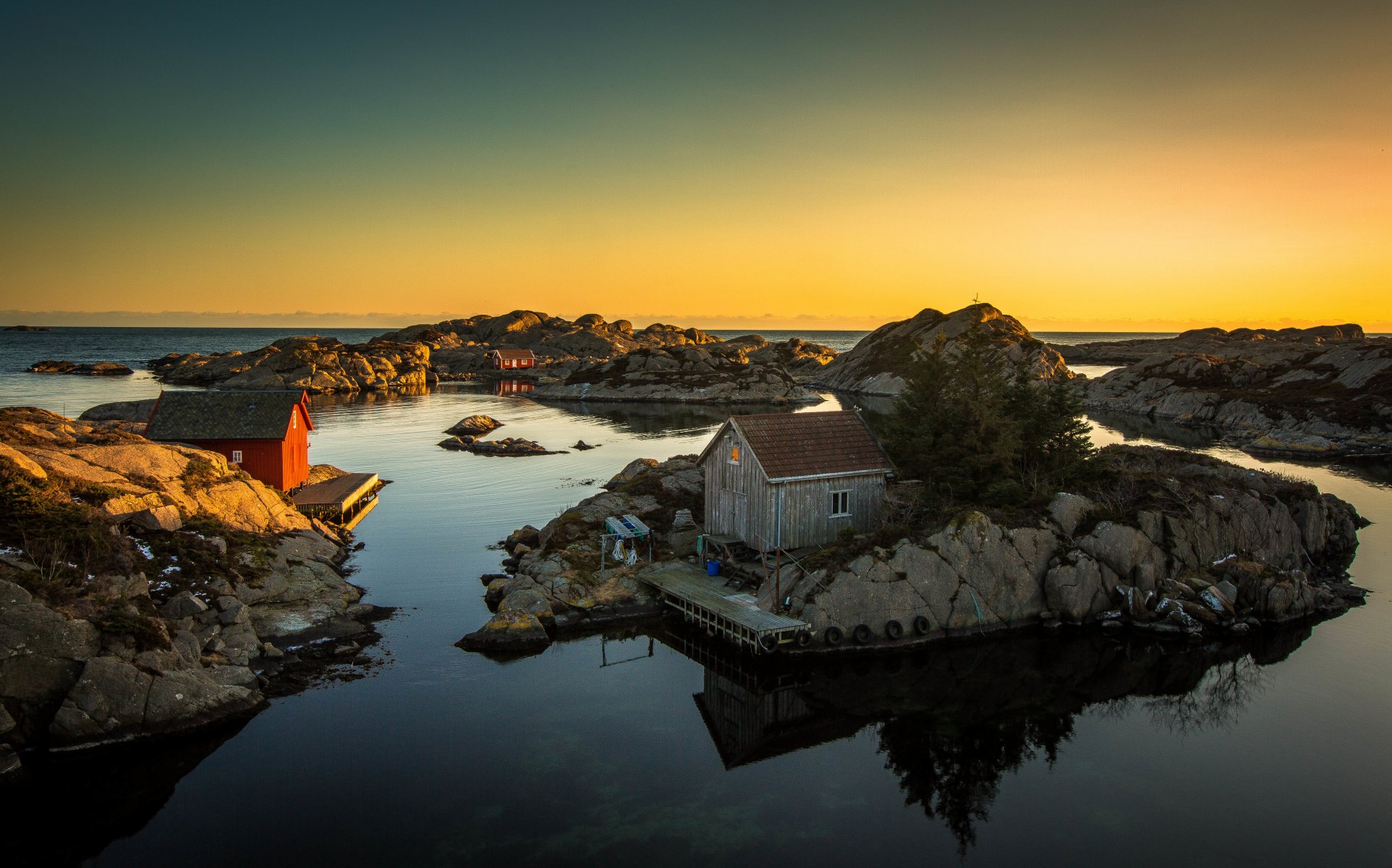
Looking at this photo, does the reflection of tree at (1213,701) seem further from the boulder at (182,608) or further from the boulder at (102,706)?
the boulder at (182,608)

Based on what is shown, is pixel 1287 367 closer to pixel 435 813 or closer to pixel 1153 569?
pixel 1153 569

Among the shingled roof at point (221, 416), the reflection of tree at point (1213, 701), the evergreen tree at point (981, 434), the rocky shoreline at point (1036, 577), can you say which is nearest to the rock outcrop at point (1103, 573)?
the rocky shoreline at point (1036, 577)

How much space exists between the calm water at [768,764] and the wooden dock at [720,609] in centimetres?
121

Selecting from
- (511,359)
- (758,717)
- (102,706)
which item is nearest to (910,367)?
(758,717)

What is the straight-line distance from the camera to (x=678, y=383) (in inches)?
5079

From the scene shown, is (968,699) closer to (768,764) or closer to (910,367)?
(768,764)

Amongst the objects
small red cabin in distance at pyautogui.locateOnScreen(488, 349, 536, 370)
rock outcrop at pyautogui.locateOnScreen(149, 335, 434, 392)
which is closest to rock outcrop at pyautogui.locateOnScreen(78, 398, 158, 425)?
rock outcrop at pyautogui.locateOnScreen(149, 335, 434, 392)

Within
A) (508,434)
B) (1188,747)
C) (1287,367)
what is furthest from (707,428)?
(1287,367)

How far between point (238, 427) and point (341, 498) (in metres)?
6.55

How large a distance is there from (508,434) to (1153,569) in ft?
215

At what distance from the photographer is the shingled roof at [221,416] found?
144 feet

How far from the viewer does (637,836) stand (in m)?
18.6

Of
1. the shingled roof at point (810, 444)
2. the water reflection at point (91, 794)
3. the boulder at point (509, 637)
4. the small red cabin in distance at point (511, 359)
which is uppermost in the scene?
the small red cabin in distance at point (511, 359)

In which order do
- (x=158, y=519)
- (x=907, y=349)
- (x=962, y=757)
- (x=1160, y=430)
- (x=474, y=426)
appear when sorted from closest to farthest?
(x=962, y=757) → (x=158, y=519) → (x=474, y=426) → (x=1160, y=430) → (x=907, y=349)
